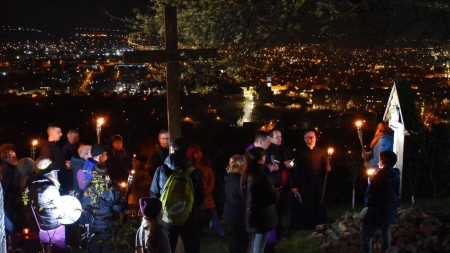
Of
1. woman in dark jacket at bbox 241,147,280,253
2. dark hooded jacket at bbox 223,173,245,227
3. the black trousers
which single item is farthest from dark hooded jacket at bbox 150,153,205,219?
woman in dark jacket at bbox 241,147,280,253

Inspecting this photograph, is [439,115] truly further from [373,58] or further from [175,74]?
[175,74]

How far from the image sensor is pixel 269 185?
237 inches

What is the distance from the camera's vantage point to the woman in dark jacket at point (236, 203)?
630 centimetres

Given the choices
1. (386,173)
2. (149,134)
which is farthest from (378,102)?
(386,173)

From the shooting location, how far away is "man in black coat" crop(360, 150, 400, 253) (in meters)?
6.07

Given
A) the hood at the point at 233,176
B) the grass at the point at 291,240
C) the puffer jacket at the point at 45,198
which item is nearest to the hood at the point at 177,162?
the hood at the point at 233,176

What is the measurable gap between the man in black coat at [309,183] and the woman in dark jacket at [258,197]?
91.3 inches

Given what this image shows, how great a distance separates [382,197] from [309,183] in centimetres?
261

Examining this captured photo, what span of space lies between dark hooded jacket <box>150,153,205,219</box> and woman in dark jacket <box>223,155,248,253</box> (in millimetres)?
348

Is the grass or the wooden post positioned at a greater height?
the wooden post

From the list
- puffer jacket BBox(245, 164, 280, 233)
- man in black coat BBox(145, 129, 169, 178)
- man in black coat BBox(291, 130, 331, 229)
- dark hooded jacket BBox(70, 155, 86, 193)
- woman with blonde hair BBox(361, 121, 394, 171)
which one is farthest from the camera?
man in black coat BBox(291, 130, 331, 229)

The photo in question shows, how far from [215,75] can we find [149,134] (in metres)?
18.4

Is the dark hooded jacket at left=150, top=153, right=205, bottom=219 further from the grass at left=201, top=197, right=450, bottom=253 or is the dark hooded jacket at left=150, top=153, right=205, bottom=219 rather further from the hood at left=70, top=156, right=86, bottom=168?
the grass at left=201, top=197, right=450, bottom=253

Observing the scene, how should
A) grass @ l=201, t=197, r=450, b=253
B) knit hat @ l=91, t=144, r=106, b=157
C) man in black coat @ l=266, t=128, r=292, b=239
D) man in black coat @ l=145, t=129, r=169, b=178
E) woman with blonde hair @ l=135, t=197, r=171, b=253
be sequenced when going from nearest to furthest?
woman with blonde hair @ l=135, t=197, r=171, b=253 < knit hat @ l=91, t=144, r=106, b=157 < grass @ l=201, t=197, r=450, b=253 < man in black coat @ l=266, t=128, r=292, b=239 < man in black coat @ l=145, t=129, r=169, b=178
